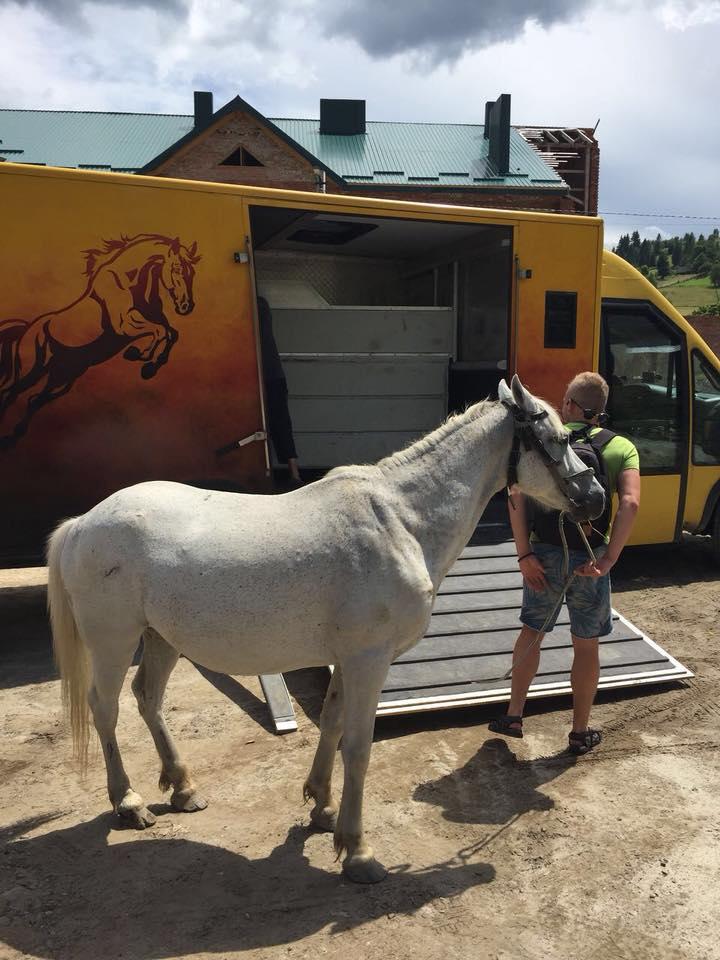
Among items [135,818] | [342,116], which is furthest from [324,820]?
[342,116]

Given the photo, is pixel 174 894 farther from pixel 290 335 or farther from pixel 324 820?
pixel 290 335

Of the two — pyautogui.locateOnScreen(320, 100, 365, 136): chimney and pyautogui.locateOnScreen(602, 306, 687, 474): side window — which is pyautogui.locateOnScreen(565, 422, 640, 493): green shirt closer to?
pyautogui.locateOnScreen(602, 306, 687, 474): side window

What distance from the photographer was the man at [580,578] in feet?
12.0

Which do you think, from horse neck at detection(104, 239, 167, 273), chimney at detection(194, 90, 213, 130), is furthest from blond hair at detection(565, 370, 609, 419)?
chimney at detection(194, 90, 213, 130)

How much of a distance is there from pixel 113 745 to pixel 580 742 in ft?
8.22

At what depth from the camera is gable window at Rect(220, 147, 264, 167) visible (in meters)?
23.7

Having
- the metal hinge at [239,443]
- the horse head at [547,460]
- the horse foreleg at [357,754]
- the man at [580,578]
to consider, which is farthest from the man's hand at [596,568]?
the metal hinge at [239,443]

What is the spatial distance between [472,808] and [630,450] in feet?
6.59

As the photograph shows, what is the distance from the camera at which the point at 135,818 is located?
10.5ft

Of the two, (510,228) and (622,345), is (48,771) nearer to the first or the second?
(510,228)

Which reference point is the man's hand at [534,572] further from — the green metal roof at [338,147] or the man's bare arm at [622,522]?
the green metal roof at [338,147]

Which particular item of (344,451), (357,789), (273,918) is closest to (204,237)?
(344,451)

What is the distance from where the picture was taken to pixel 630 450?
3697 millimetres

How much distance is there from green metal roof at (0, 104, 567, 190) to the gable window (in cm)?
164
